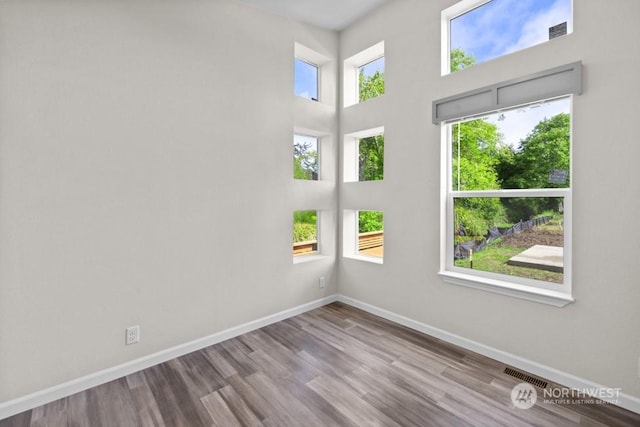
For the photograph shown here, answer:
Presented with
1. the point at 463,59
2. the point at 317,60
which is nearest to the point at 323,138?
the point at 317,60

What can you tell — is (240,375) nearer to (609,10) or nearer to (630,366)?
(630,366)

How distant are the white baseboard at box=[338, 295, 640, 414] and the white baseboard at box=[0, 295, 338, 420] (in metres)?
1.23

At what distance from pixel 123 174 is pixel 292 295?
6.52 feet

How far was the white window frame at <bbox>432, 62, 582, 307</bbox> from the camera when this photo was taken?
207cm

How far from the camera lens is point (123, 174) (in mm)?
2240

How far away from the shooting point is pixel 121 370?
225cm

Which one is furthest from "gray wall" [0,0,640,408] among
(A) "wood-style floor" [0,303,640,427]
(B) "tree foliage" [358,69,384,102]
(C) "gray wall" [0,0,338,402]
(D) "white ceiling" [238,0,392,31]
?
(B) "tree foliage" [358,69,384,102]

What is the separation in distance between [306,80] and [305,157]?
915mm

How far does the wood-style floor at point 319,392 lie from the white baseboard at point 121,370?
5 cm

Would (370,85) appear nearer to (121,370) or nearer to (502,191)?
(502,191)

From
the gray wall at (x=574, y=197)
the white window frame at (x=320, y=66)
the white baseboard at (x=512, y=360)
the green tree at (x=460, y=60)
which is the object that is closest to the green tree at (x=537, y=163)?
the gray wall at (x=574, y=197)

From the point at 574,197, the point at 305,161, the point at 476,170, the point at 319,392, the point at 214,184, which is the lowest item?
the point at 319,392

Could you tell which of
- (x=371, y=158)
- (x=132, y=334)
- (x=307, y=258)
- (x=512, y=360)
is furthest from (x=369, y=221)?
(x=132, y=334)

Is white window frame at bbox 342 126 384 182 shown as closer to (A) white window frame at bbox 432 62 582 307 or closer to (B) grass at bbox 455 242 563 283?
(A) white window frame at bbox 432 62 582 307
